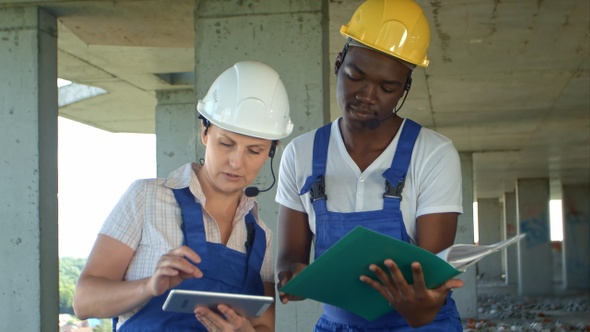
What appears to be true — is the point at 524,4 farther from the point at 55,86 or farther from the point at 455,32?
the point at 55,86

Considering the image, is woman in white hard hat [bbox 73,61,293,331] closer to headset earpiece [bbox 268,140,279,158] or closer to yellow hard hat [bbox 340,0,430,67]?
headset earpiece [bbox 268,140,279,158]

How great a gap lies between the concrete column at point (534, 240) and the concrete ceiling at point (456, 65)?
9843mm

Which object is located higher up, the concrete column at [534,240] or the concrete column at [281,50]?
the concrete column at [281,50]

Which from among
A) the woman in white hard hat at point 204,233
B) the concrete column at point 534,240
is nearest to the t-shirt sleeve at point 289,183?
the woman in white hard hat at point 204,233

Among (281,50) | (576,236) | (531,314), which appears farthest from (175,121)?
(576,236)

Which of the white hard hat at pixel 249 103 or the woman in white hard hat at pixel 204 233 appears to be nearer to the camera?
the woman in white hard hat at pixel 204 233

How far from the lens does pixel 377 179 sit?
3.07 m

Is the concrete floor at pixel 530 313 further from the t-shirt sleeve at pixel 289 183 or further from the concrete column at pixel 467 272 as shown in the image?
the t-shirt sleeve at pixel 289 183

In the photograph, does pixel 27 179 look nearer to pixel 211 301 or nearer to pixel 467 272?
pixel 211 301

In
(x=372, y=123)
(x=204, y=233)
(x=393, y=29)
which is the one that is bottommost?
(x=204, y=233)

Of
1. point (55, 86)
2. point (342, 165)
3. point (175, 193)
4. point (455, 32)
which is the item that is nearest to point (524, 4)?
point (455, 32)

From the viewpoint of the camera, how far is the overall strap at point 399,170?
296 cm

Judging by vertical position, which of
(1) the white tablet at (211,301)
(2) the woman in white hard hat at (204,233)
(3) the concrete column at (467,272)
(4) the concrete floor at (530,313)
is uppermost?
(2) the woman in white hard hat at (204,233)

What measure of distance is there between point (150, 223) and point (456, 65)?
8.96 meters
